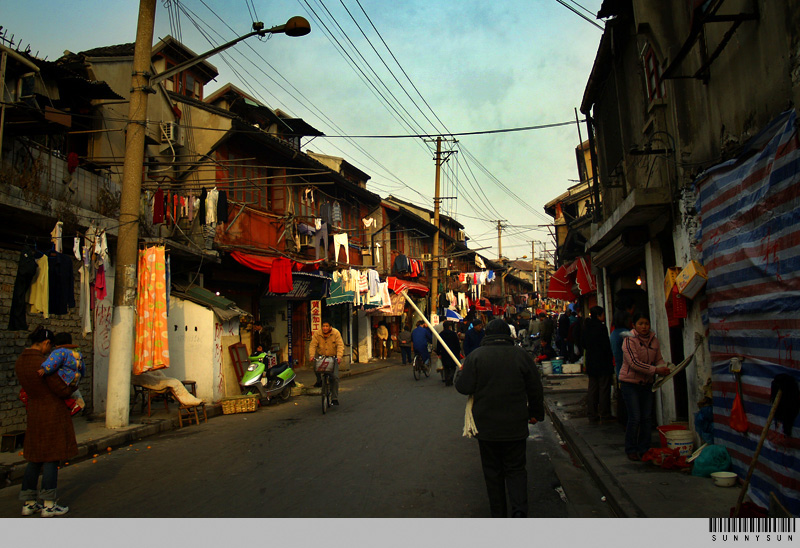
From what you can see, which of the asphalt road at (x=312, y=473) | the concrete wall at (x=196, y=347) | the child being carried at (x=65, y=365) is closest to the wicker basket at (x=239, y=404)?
the concrete wall at (x=196, y=347)

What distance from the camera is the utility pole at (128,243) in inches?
411

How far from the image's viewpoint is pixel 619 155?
483 inches

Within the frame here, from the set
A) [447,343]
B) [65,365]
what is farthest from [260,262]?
[65,365]

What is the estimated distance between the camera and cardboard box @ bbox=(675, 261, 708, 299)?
666 centimetres

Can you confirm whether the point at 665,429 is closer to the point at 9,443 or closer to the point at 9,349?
the point at 9,443

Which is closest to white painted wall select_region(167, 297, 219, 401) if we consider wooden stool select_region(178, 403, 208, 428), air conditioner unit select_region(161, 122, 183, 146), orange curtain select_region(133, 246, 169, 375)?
wooden stool select_region(178, 403, 208, 428)

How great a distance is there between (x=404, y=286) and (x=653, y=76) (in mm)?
22762

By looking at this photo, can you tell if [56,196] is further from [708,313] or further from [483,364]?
[708,313]

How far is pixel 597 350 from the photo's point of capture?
995cm

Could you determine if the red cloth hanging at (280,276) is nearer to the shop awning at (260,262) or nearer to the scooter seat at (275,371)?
the shop awning at (260,262)

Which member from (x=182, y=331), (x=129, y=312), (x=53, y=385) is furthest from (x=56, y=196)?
(x=53, y=385)

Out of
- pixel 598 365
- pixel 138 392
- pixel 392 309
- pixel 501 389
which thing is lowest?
pixel 138 392

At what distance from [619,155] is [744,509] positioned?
9.24 m
